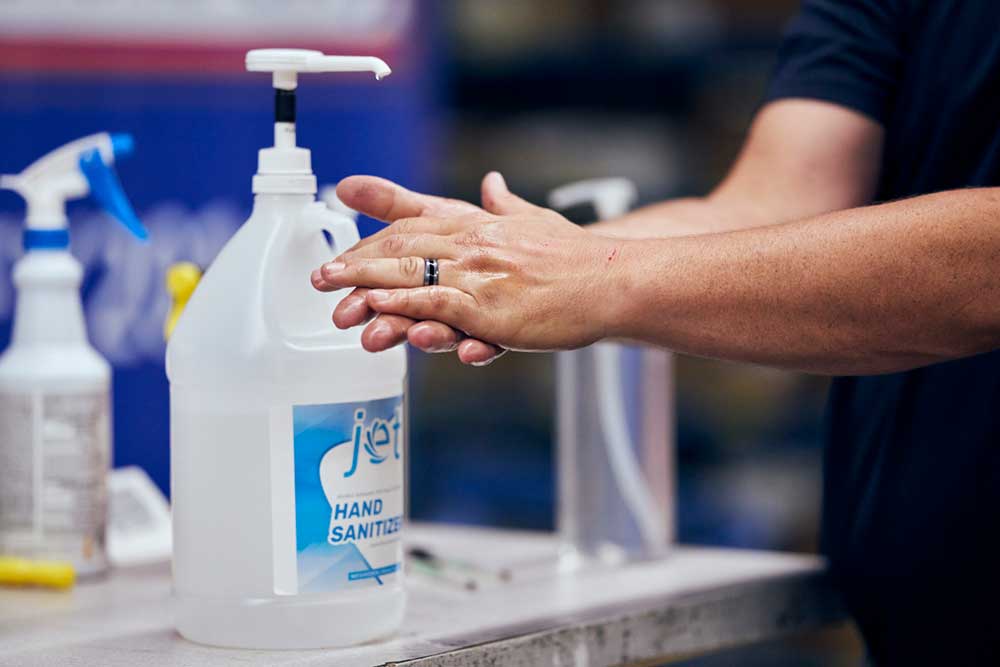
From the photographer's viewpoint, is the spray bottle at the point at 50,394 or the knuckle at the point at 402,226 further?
the spray bottle at the point at 50,394

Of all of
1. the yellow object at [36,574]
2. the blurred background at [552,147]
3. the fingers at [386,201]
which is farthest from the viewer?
the blurred background at [552,147]

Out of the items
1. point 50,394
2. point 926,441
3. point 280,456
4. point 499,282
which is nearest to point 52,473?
point 50,394

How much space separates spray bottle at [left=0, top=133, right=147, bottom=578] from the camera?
4.06 ft

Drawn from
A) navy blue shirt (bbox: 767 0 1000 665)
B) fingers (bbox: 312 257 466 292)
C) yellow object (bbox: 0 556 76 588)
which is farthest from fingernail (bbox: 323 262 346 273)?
navy blue shirt (bbox: 767 0 1000 665)

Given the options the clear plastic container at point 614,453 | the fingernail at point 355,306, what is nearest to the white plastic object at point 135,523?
the clear plastic container at point 614,453

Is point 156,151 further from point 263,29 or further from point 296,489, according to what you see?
point 296,489

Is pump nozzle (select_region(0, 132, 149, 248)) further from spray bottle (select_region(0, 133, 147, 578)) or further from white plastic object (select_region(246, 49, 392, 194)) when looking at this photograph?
white plastic object (select_region(246, 49, 392, 194))

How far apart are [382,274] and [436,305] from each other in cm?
4

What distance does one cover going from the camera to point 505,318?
1.00m

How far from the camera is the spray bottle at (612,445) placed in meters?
1.44

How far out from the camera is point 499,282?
100 cm

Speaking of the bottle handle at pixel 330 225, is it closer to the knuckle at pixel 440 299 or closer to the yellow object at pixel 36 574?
the knuckle at pixel 440 299

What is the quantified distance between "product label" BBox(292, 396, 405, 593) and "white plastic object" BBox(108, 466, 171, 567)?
0.45 metres

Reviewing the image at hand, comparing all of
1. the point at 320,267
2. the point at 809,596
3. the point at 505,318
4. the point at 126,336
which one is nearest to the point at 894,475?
the point at 809,596
